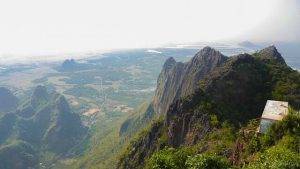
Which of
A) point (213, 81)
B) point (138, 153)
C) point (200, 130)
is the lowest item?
point (138, 153)

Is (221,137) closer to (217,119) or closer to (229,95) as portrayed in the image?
(217,119)

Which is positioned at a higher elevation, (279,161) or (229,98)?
(279,161)

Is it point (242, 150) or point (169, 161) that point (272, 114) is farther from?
point (169, 161)

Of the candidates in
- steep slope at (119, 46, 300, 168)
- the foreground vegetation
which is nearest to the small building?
the foreground vegetation

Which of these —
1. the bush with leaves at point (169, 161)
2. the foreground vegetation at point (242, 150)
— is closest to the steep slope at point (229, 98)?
the foreground vegetation at point (242, 150)

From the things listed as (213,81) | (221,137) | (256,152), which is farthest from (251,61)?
(256,152)

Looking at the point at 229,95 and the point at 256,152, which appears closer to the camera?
the point at 256,152

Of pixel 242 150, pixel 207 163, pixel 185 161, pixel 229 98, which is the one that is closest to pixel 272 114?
pixel 242 150
